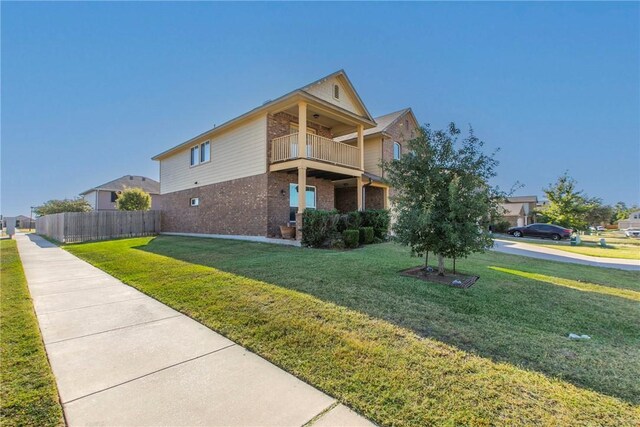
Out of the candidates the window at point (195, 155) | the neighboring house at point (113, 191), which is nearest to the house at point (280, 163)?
the window at point (195, 155)

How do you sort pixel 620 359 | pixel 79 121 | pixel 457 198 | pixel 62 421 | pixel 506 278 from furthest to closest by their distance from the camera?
pixel 79 121
pixel 506 278
pixel 457 198
pixel 620 359
pixel 62 421

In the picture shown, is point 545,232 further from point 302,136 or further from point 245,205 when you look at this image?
point 245,205

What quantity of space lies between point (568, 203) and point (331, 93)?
27024mm

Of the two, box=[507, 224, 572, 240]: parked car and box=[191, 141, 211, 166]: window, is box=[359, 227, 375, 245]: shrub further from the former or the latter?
box=[507, 224, 572, 240]: parked car

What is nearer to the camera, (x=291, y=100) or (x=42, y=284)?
(x=42, y=284)

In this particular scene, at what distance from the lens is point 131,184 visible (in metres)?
35.8

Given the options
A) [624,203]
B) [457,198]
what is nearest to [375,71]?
[457,198]

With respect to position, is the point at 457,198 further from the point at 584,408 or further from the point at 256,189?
the point at 256,189

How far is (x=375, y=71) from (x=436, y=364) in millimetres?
19521

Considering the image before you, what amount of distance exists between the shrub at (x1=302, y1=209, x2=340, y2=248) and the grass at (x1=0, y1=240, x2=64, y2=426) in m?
7.66

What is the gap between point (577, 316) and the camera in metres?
4.53

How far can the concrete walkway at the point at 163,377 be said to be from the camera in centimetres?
215

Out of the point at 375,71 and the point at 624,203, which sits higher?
the point at 375,71

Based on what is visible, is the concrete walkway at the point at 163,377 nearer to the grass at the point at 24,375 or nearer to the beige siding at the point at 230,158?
the grass at the point at 24,375
